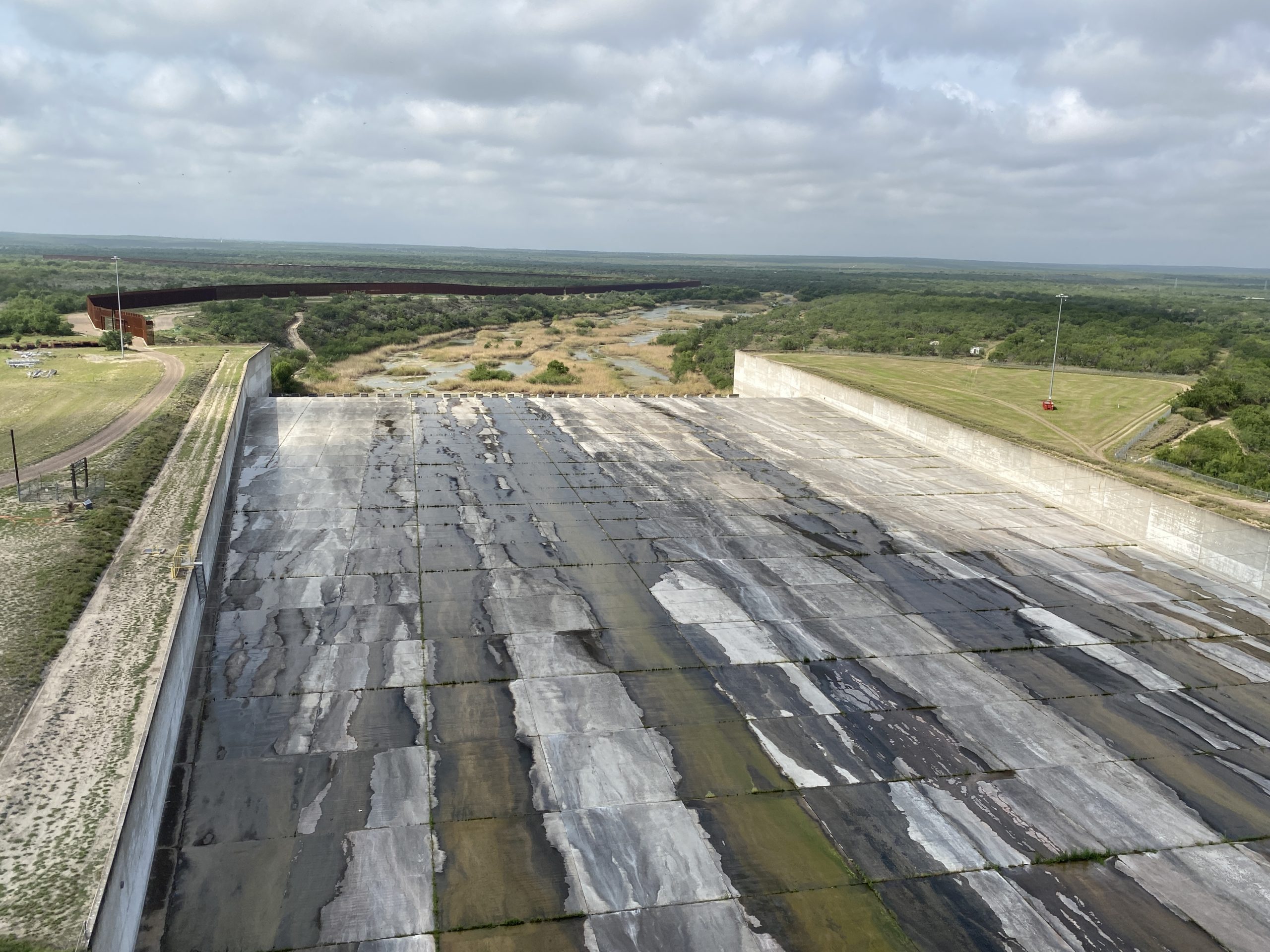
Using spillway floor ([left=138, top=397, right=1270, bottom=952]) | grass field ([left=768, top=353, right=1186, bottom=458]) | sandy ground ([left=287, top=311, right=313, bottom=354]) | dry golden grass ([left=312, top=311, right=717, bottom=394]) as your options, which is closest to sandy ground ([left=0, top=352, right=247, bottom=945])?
spillway floor ([left=138, top=397, right=1270, bottom=952])

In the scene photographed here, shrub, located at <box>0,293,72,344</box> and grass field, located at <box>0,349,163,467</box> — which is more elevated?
shrub, located at <box>0,293,72,344</box>

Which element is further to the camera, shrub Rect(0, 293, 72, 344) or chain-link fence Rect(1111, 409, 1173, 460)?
shrub Rect(0, 293, 72, 344)

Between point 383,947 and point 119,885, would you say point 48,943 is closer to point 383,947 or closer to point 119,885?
point 119,885

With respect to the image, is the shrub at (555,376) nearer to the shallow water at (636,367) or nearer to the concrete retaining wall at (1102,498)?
the shallow water at (636,367)

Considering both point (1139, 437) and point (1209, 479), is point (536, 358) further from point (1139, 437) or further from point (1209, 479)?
point (1209, 479)

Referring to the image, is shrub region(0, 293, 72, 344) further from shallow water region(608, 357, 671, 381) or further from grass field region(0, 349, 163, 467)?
shallow water region(608, 357, 671, 381)

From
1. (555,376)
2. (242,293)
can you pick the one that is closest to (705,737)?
(555,376)
